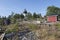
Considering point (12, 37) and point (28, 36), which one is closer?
point (12, 37)

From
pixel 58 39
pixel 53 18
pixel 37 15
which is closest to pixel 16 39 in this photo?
pixel 58 39

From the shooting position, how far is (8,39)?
250 inches

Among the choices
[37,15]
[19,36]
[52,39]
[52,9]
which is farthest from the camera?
[52,9]

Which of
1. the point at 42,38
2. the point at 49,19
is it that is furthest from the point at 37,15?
the point at 42,38

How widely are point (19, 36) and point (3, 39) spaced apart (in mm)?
1213

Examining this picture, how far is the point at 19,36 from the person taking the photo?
282 inches

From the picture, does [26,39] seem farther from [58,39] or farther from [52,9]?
[52,9]

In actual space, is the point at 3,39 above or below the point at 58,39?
above

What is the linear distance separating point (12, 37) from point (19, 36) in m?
0.55

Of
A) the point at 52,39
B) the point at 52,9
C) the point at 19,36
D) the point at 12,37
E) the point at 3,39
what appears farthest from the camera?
the point at 52,9

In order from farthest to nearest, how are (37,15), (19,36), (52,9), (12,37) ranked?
1. (52,9)
2. (37,15)
3. (19,36)
4. (12,37)

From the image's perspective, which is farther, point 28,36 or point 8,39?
point 28,36

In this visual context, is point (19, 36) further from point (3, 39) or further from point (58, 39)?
point (58, 39)

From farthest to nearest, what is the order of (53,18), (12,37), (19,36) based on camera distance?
(53,18), (19,36), (12,37)
